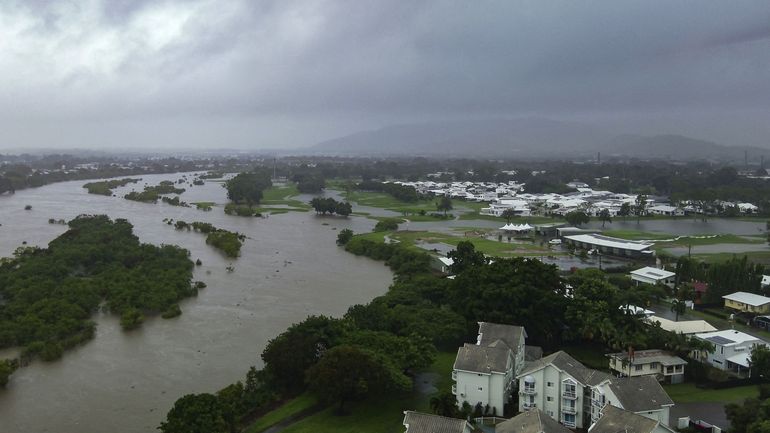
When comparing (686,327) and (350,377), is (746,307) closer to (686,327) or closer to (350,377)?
(686,327)

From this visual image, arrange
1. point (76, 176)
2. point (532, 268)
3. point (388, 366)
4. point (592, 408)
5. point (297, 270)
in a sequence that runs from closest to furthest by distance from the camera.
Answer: point (592, 408) → point (388, 366) → point (532, 268) → point (297, 270) → point (76, 176)

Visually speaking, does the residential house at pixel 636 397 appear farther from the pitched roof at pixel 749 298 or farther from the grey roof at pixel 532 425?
the pitched roof at pixel 749 298

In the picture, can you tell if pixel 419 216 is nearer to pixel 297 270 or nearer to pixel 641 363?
pixel 297 270

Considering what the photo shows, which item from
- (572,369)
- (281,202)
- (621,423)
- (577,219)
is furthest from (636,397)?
(281,202)

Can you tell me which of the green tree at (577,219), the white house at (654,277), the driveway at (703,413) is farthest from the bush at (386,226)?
the driveway at (703,413)

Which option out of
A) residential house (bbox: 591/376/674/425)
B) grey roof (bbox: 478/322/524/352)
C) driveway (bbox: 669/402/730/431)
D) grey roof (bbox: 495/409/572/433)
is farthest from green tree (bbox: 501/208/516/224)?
grey roof (bbox: 495/409/572/433)

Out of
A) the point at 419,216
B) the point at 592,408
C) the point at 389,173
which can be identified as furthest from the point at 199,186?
the point at 592,408
